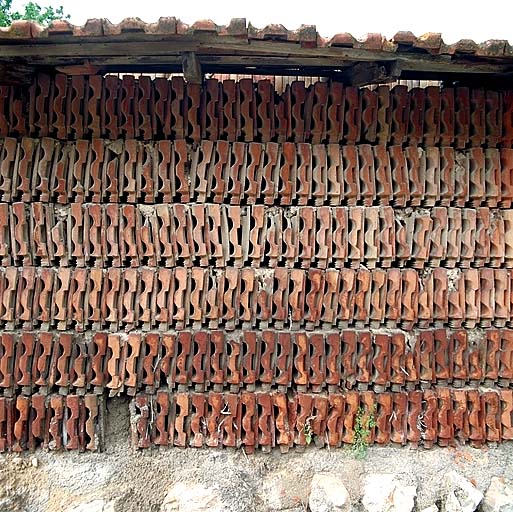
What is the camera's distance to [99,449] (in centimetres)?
425

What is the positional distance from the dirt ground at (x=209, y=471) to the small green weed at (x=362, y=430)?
0.21ft

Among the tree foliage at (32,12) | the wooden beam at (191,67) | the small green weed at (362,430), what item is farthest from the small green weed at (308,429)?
the tree foliage at (32,12)

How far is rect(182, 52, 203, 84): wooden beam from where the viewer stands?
3.63m

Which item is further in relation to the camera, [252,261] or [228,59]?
[252,261]

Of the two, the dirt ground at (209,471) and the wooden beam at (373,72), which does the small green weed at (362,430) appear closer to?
the dirt ground at (209,471)

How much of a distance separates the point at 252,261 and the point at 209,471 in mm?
1730

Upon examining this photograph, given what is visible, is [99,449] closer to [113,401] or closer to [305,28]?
[113,401]

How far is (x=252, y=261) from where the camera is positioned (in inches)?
165

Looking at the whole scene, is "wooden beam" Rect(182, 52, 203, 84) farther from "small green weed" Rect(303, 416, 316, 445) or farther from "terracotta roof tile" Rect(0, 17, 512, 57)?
"small green weed" Rect(303, 416, 316, 445)

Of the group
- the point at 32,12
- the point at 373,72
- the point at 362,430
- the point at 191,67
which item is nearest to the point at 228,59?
the point at 191,67

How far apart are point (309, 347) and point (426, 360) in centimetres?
97

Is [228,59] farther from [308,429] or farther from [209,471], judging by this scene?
[209,471]

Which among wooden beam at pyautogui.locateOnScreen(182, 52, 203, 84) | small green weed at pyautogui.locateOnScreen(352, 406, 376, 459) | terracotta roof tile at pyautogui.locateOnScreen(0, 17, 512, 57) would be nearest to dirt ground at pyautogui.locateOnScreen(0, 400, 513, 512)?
small green weed at pyautogui.locateOnScreen(352, 406, 376, 459)

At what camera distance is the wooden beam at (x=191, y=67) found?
11.9ft
